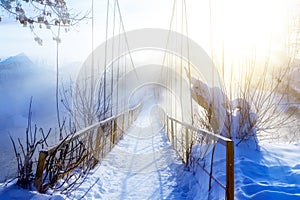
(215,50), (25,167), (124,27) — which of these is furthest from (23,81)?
(25,167)

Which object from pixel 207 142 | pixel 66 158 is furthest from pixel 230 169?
pixel 66 158

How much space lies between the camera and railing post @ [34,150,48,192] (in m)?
2.25

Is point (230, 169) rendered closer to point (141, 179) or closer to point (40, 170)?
point (40, 170)

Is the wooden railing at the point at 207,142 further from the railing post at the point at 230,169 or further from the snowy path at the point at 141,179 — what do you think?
the snowy path at the point at 141,179

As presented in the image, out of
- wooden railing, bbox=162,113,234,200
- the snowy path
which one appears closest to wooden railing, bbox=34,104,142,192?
the snowy path

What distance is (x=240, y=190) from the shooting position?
2326mm

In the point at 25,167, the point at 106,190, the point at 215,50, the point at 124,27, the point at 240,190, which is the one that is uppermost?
the point at 124,27

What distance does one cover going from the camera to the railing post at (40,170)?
88.5 inches

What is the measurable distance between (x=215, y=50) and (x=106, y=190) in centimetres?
253

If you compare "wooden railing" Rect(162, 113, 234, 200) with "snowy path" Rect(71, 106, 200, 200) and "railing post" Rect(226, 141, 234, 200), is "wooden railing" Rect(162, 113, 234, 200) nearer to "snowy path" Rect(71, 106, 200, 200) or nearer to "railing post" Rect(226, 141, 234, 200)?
"railing post" Rect(226, 141, 234, 200)

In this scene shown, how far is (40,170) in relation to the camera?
2291mm

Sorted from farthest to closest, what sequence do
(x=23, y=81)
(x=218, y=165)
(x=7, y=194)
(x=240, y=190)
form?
(x=23, y=81) < (x=218, y=165) < (x=240, y=190) < (x=7, y=194)

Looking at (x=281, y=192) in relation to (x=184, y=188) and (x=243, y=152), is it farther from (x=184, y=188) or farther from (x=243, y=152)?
(x=184, y=188)

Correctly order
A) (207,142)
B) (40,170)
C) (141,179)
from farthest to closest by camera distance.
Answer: (141,179) < (207,142) < (40,170)
